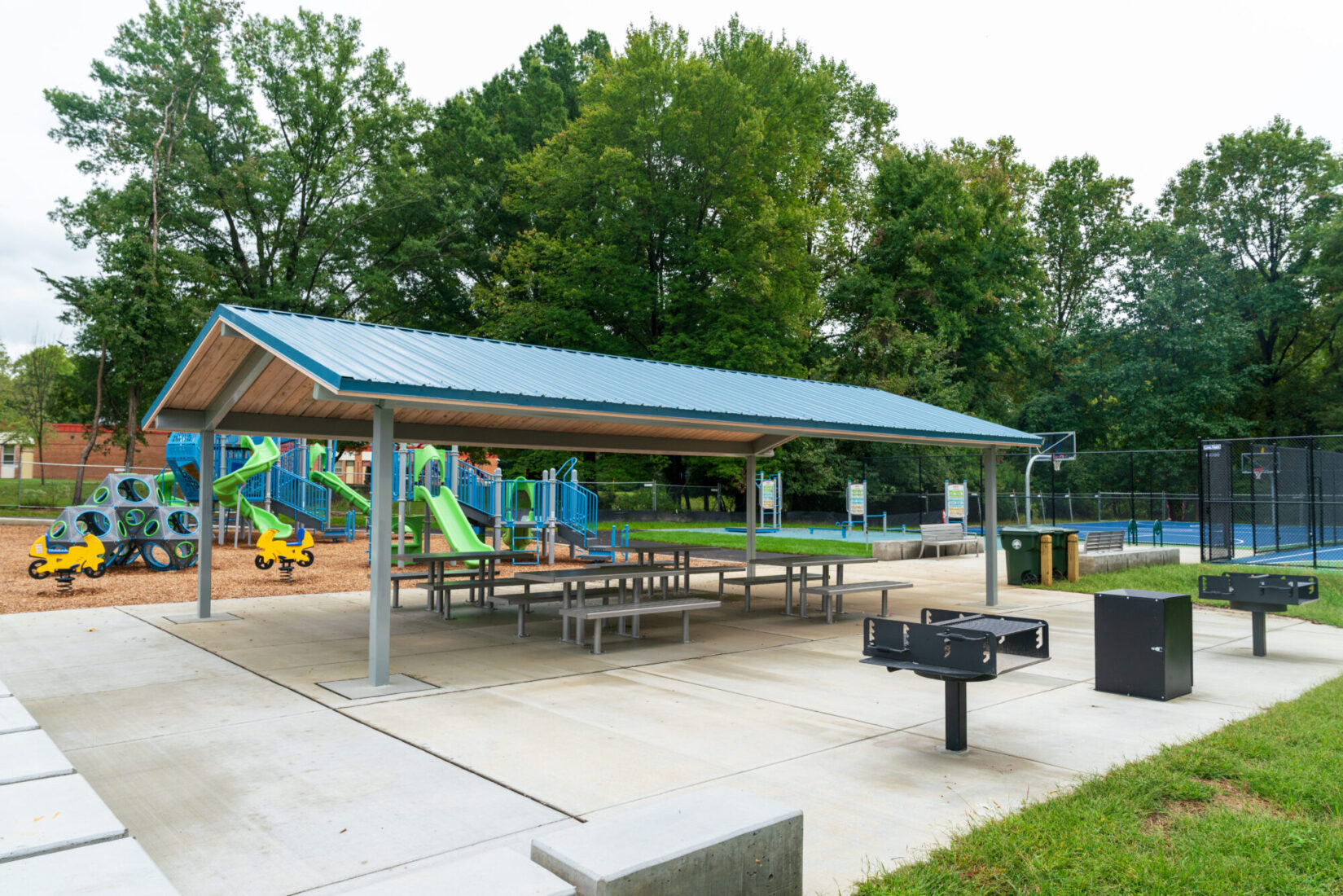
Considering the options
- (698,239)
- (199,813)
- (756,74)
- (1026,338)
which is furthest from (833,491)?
(199,813)

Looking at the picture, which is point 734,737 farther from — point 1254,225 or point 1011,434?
point 1254,225

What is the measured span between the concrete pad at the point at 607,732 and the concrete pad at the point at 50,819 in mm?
2142

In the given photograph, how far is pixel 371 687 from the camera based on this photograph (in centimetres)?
734

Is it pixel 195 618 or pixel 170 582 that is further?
pixel 170 582

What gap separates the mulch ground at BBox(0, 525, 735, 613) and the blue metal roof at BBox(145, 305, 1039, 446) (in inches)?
165

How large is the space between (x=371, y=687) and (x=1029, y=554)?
12.9m

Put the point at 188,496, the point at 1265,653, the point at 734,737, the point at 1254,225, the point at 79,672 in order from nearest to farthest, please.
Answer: the point at 734,737
the point at 79,672
the point at 1265,653
the point at 188,496
the point at 1254,225

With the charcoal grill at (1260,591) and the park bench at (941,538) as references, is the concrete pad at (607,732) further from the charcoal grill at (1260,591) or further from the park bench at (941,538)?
the park bench at (941,538)

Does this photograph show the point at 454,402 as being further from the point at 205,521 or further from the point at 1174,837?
the point at 1174,837

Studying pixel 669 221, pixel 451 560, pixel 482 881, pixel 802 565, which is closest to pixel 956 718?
pixel 482 881

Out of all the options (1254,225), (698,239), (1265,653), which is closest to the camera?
(1265,653)

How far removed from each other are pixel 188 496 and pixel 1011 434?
19.2 meters

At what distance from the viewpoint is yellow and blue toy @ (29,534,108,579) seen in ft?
43.6

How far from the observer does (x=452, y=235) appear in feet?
110
